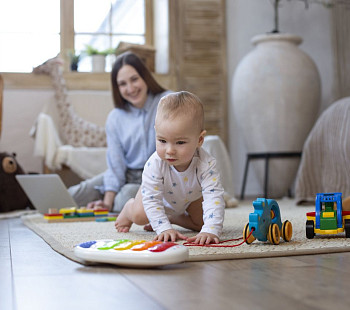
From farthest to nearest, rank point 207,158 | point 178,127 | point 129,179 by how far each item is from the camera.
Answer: point 129,179 → point 207,158 → point 178,127

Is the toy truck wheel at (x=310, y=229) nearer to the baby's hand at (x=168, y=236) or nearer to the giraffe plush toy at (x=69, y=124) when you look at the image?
the baby's hand at (x=168, y=236)

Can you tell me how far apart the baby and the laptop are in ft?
2.98

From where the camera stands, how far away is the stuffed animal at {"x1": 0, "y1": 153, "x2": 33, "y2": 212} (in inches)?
117

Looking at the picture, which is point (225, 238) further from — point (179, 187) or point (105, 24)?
point (105, 24)

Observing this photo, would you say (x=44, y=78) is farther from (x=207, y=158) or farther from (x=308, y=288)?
Answer: (x=308, y=288)

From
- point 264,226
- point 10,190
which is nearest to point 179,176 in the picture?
point 264,226

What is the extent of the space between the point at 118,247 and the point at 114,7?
3629 millimetres

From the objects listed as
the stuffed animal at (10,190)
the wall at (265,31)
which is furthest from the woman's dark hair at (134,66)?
the wall at (265,31)

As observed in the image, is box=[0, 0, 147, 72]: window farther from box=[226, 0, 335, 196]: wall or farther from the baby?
the baby

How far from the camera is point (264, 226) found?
1266 millimetres

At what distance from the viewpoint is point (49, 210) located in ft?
7.32

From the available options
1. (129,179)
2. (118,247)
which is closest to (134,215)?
(118,247)

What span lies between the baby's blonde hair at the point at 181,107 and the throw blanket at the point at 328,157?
1.57 meters

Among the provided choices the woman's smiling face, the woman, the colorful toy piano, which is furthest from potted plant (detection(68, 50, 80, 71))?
the colorful toy piano
